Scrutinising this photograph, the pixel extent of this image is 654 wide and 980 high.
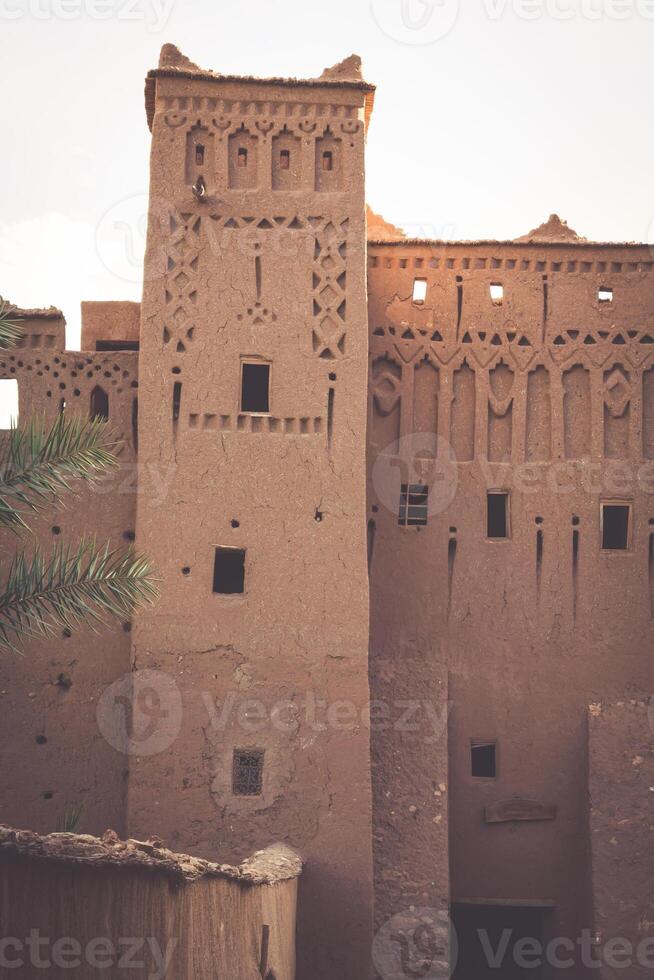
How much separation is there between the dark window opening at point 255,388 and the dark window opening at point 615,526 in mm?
5206

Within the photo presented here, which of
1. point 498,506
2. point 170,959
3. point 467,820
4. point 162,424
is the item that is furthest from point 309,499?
point 170,959

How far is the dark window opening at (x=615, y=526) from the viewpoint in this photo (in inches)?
812

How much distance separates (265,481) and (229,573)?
153 centimetres

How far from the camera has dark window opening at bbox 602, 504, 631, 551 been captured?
20.6 m

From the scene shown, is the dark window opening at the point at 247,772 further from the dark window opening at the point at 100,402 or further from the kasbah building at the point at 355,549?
the dark window opening at the point at 100,402

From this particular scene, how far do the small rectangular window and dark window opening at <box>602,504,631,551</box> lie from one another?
2.58 metres

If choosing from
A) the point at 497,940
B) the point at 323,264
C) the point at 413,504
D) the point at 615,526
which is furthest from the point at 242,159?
the point at 497,940

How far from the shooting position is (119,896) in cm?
1016

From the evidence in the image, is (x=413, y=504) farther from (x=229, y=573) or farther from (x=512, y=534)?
(x=229, y=573)

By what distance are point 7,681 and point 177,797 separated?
288 centimetres

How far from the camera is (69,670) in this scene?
18.6 meters

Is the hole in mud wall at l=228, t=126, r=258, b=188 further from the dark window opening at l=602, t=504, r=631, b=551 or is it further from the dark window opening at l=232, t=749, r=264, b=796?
the dark window opening at l=232, t=749, r=264, b=796

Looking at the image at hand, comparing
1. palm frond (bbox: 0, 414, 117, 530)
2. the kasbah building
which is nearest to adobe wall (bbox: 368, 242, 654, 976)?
the kasbah building

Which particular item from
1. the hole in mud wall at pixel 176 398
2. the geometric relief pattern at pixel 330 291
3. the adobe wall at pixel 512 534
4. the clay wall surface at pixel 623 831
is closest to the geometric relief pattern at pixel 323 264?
the geometric relief pattern at pixel 330 291
